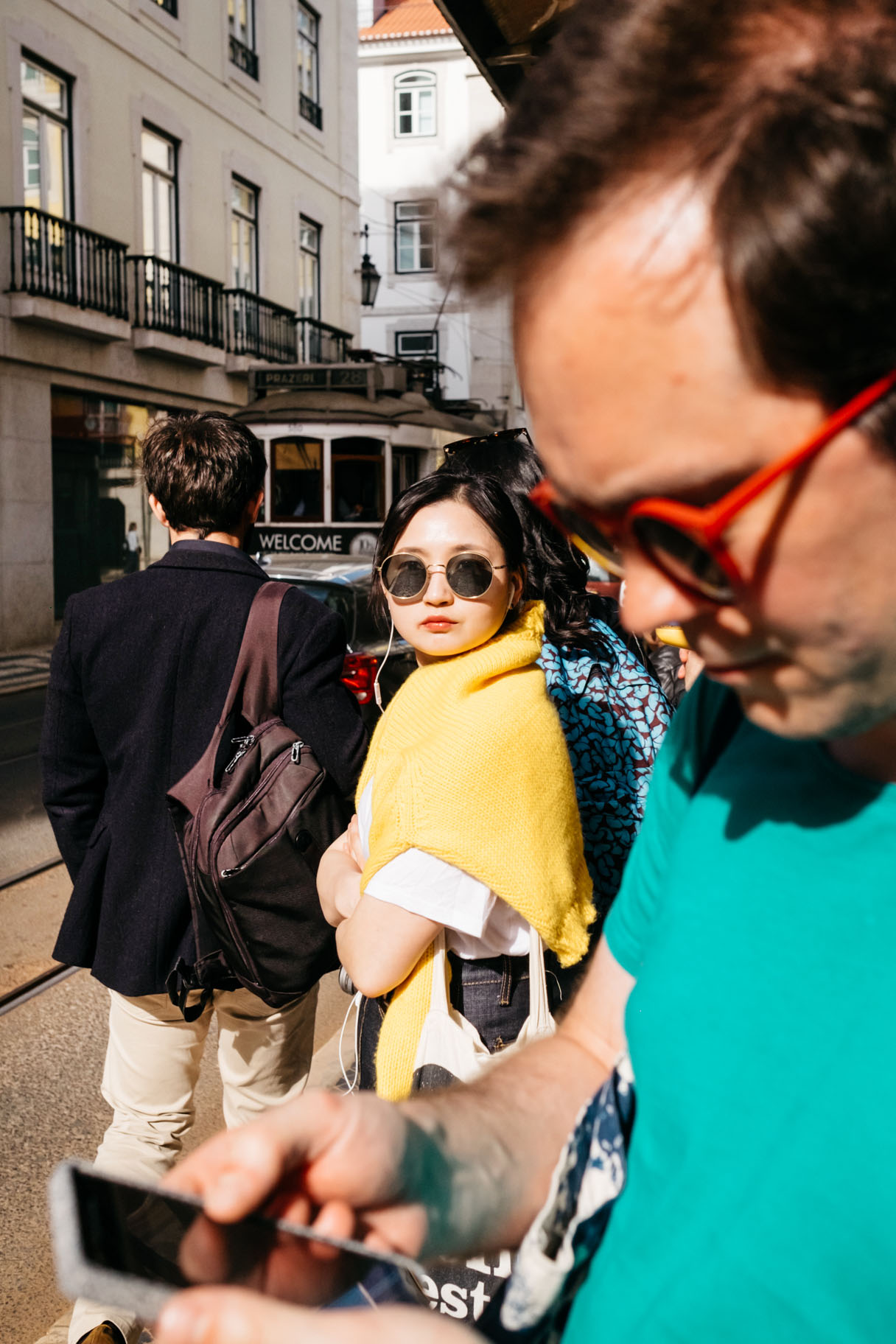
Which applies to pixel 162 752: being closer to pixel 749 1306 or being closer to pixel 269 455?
pixel 749 1306

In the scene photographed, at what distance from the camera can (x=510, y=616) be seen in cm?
220

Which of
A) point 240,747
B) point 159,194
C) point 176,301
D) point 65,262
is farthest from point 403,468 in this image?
point 240,747

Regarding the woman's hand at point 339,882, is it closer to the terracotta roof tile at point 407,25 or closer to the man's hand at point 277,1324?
the man's hand at point 277,1324

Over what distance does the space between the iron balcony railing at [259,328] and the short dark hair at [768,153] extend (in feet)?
63.4

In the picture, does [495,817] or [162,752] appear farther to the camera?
[162,752]

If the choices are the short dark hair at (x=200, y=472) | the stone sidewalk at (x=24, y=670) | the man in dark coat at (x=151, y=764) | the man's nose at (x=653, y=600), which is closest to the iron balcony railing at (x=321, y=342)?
the stone sidewalk at (x=24, y=670)

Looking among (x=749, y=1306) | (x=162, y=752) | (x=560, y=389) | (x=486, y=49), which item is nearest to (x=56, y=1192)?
(x=749, y=1306)

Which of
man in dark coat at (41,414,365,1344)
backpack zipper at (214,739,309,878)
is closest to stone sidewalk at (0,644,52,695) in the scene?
man in dark coat at (41,414,365,1344)

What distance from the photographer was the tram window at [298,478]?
14.2 metres

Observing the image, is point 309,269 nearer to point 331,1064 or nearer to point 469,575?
point 331,1064

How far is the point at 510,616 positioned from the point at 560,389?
4.68 feet

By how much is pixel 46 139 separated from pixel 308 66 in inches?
372

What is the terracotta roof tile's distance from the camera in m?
32.4

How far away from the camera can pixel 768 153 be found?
2.18 ft
